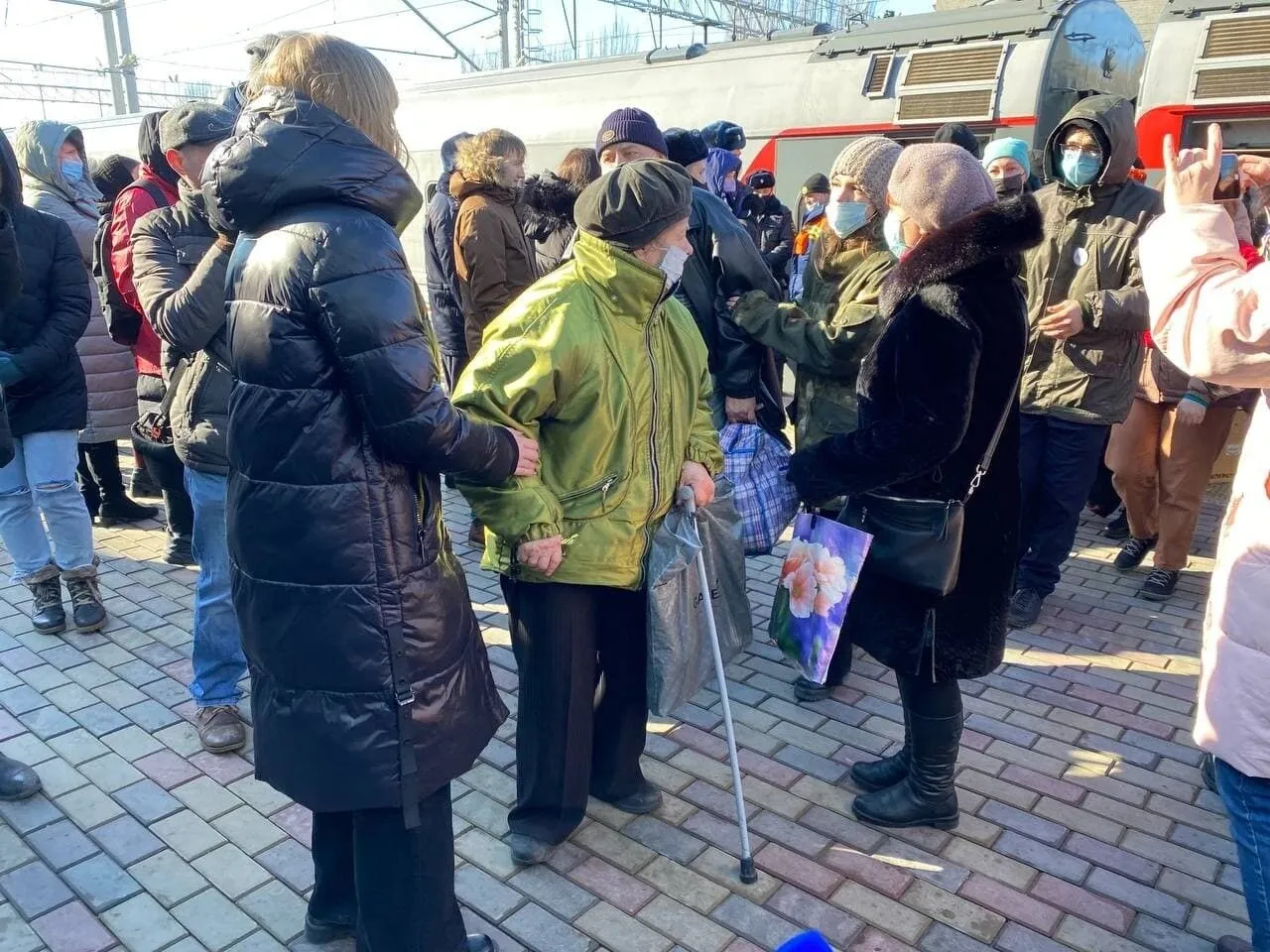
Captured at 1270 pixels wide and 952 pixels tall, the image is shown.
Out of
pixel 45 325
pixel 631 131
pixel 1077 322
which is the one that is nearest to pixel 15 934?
pixel 45 325

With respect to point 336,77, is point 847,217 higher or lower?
lower

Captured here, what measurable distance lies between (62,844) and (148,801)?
256mm

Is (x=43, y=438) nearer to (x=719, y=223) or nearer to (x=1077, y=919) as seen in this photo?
(x=719, y=223)

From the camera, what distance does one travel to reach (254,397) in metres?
1.82

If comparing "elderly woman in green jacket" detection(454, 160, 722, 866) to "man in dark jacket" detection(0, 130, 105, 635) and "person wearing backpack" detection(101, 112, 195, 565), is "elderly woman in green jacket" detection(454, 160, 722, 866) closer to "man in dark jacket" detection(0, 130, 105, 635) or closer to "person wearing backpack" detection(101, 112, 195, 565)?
"person wearing backpack" detection(101, 112, 195, 565)

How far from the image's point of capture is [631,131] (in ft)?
12.9

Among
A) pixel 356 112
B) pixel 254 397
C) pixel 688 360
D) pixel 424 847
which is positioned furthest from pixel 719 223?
pixel 424 847

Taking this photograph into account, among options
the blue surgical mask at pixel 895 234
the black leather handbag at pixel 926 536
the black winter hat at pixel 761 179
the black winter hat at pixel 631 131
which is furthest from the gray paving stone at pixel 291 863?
the black winter hat at pixel 761 179

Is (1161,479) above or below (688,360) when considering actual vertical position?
below

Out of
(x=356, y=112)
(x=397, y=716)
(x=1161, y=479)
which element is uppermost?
(x=356, y=112)

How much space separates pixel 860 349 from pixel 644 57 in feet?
25.8

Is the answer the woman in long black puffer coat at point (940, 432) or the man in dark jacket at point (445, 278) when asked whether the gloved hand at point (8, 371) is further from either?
the woman in long black puffer coat at point (940, 432)

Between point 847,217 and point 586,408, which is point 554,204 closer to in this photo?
point 847,217

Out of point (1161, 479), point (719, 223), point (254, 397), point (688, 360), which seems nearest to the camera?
point (254, 397)
